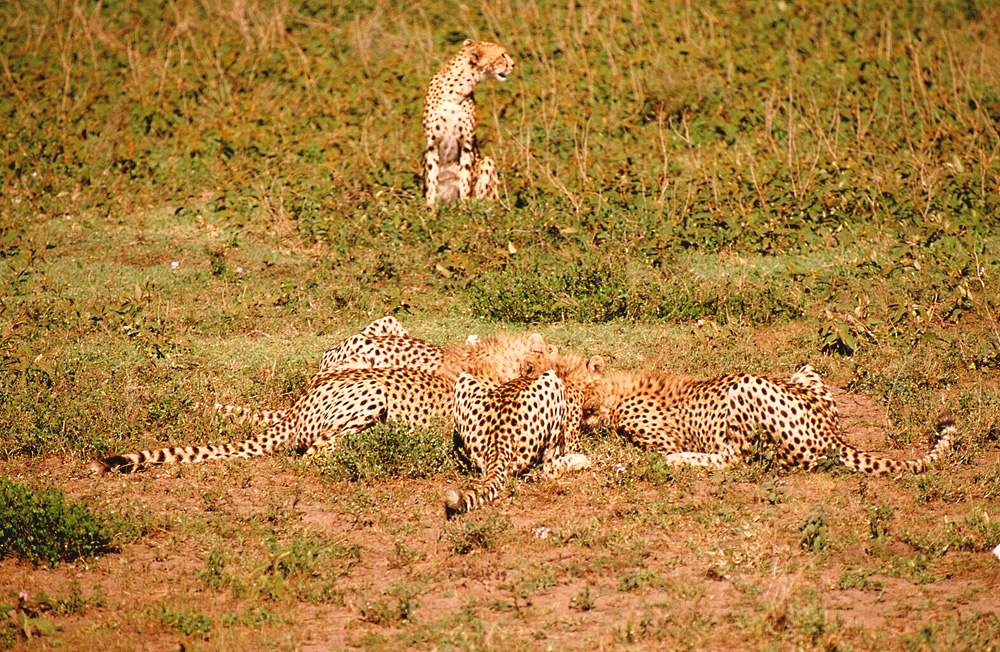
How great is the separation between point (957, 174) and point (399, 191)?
201 inches

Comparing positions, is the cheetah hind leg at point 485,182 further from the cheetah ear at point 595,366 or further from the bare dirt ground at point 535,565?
the bare dirt ground at point 535,565

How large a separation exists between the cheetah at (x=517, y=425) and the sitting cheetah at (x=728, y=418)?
39cm

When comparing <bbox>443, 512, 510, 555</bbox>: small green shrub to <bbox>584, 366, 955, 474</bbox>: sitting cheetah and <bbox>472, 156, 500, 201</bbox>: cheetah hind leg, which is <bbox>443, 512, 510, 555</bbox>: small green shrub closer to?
<bbox>584, 366, 955, 474</bbox>: sitting cheetah

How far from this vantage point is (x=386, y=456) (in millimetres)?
6801

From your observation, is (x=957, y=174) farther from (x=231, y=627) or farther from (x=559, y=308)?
(x=231, y=627)

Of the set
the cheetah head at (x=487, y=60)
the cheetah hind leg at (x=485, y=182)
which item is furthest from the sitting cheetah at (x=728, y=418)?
the cheetah head at (x=487, y=60)

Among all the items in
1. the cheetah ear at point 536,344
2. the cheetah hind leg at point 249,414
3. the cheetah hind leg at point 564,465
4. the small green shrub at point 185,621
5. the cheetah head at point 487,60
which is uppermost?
the cheetah head at point 487,60

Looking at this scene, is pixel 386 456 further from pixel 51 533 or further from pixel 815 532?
pixel 815 532

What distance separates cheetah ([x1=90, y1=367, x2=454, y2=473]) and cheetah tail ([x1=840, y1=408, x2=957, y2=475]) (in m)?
2.28

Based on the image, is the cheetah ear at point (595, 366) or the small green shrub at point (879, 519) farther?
the cheetah ear at point (595, 366)

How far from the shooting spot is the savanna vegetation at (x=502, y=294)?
545 cm

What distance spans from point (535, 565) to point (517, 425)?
1253 millimetres

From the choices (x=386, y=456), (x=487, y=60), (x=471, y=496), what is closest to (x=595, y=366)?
(x=386, y=456)

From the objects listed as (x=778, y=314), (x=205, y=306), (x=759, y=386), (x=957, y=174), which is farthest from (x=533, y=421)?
(x=957, y=174)
